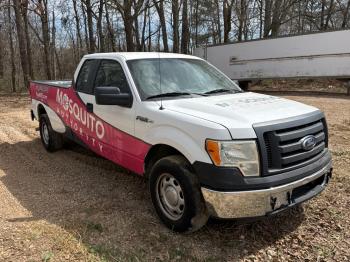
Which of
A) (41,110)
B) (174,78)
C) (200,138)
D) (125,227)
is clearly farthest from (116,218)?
(41,110)

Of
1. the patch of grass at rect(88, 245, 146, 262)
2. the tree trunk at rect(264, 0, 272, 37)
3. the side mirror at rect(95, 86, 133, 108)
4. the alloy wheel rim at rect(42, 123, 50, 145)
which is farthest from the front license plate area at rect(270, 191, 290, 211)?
the tree trunk at rect(264, 0, 272, 37)

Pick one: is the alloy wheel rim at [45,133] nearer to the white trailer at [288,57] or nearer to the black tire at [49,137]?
the black tire at [49,137]

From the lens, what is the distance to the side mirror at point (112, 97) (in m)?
4.45

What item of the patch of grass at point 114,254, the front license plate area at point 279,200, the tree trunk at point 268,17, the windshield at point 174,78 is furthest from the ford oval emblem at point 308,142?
the tree trunk at point 268,17

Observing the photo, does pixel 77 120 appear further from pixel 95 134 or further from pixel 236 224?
pixel 236 224

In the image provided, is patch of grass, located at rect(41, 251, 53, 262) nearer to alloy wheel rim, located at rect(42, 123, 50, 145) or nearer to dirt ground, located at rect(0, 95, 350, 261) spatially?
dirt ground, located at rect(0, 95, 350, 261)

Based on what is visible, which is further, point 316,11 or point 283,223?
point 316,11

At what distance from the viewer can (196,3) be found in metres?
36.4

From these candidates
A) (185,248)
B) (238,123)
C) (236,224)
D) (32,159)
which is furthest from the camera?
(32,159)

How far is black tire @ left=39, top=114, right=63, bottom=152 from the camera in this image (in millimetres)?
7273

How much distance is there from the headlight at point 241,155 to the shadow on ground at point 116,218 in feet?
2.85

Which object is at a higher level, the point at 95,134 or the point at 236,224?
the point at 95,134

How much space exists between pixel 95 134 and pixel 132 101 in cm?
118

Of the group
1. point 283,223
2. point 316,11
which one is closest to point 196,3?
point 316,11
